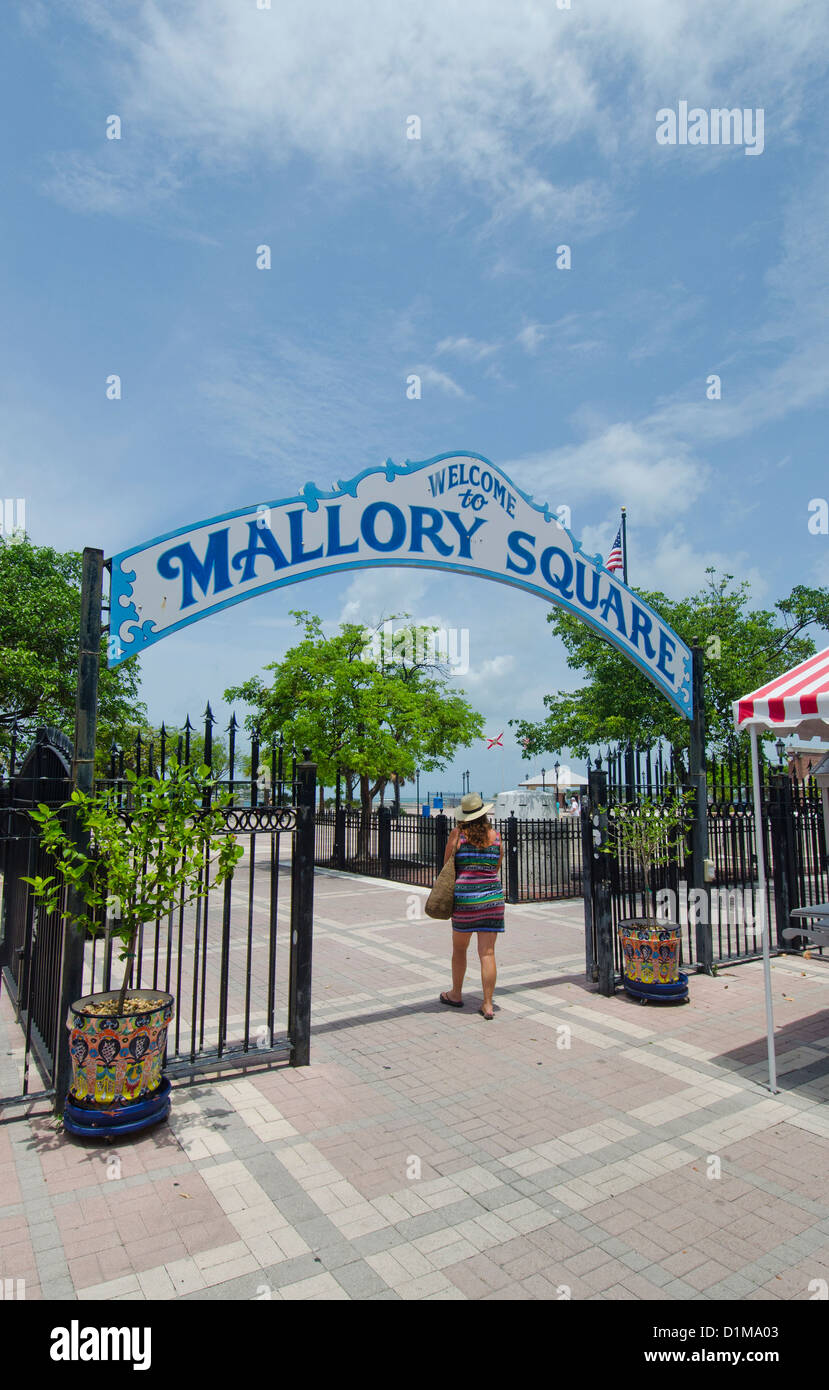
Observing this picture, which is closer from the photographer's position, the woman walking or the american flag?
the woman walking

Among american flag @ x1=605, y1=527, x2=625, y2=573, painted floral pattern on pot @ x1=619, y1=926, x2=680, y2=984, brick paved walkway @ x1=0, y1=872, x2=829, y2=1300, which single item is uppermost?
american flag @ x1=605, y1=527, x2=625, y2=573

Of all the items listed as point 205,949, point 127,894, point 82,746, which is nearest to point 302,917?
point 205,949

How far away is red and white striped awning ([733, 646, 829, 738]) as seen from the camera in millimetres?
4984

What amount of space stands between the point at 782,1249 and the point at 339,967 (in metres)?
5.85

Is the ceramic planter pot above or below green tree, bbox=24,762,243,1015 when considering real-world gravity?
below

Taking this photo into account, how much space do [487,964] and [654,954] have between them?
5.28ft

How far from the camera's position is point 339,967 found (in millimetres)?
8633

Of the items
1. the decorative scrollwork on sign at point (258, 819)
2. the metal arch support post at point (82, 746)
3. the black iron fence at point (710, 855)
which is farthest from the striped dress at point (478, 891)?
the metal arch support post at point (82, 746)

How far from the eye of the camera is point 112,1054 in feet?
14.0

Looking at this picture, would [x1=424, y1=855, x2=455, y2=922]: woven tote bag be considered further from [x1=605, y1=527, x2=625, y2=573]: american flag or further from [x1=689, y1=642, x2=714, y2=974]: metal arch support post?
[x1=605, y1=527, x2=625, y2=573]: american flag

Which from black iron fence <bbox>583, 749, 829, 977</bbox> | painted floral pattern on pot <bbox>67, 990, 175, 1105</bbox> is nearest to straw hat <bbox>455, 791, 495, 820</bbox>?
black iron fence <bbox>583, 749, 829, 977</bbox>

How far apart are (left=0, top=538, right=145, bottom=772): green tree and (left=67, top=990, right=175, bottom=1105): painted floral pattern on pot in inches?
673

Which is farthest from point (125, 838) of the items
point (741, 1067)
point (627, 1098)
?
point (741, 1067)
